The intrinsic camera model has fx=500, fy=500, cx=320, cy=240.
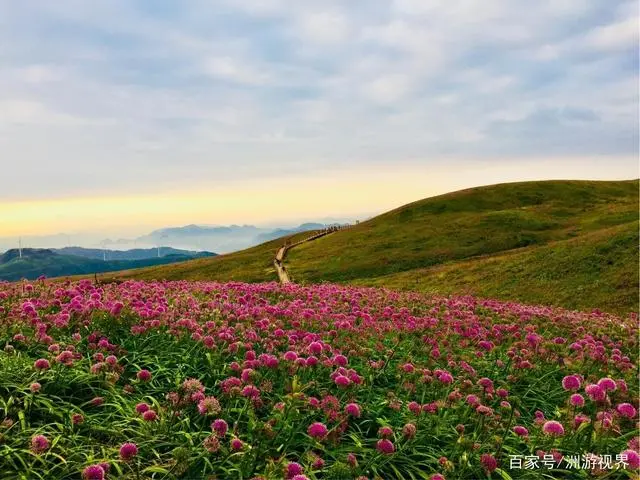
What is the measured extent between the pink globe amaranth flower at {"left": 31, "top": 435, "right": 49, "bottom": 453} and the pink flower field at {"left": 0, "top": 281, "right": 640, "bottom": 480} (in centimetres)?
3

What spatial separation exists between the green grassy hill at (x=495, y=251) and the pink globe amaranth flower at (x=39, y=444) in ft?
117

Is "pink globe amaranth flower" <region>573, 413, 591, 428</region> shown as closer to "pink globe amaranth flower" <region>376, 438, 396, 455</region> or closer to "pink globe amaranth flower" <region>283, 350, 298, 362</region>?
"pink globe amaranth flower" <region>376, 438, 396, 455</region>

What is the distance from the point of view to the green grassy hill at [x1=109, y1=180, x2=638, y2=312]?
134ft

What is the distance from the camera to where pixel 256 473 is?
613cm

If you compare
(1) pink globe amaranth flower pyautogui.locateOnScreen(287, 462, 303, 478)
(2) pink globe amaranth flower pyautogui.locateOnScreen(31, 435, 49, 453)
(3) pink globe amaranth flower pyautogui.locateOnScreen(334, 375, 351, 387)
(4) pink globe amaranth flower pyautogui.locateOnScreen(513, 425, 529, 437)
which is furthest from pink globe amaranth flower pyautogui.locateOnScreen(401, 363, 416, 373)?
(2) pink globe amaranth flower pyautogui.locateOnScreen(31, 435, 49, 453)

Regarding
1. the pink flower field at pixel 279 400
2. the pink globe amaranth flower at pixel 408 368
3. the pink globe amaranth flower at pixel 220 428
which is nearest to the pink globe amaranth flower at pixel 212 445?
the pink flower field at pixel 279 400

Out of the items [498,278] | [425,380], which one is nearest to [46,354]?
[425,380]

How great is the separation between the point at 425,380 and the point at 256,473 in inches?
147

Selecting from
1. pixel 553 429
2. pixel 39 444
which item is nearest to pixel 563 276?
pixel 553 429

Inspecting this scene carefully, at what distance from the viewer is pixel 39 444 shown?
604 centimetres

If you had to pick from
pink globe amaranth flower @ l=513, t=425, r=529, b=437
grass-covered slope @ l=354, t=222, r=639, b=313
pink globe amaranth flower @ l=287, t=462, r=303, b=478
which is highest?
pink globe amaranth flower @ l=287, t=462, r=303, b=478

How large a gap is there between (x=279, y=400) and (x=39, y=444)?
133 inches

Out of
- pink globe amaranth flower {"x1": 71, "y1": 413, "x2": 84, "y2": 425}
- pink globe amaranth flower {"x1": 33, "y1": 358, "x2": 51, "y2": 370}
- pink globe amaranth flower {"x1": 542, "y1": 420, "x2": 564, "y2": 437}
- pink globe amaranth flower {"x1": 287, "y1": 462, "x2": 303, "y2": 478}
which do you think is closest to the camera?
pink globe amaranth flower {"x1": 287, "y1": 462, "x2": 303, "y2": 478}

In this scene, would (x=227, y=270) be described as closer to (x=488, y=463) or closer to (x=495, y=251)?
(x=495, y=251)
